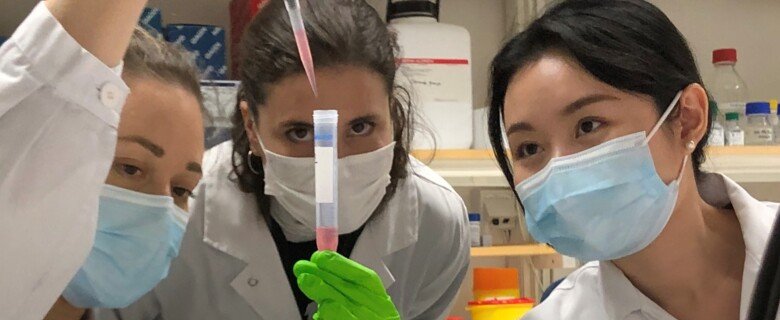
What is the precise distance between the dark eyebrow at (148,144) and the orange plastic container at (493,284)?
961 millimetres

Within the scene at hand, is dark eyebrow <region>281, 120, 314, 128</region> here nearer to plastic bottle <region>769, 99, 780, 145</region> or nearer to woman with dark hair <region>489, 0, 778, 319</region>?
woman with dark hair <region>489, 0, 778, 319</region>

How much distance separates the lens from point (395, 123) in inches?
49.5

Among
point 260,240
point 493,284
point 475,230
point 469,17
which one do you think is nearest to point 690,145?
point 260,240

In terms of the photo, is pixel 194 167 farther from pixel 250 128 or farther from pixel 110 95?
pixel 110 95

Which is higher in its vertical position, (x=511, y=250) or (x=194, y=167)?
(x=194, y=167)

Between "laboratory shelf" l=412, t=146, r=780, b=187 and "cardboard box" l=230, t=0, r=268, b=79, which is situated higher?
"cardboard box" l=230, t=0, r=268, b=79

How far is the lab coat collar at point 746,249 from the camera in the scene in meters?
1.07

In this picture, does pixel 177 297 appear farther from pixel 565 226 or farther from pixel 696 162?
pixel 696 162

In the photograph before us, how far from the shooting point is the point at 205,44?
1.75 m

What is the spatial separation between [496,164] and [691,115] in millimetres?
706

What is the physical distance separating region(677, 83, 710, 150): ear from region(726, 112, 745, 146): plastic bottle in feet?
3.09

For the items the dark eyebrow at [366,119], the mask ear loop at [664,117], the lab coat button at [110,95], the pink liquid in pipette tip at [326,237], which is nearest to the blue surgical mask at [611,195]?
the mask ear loop at [664,117]

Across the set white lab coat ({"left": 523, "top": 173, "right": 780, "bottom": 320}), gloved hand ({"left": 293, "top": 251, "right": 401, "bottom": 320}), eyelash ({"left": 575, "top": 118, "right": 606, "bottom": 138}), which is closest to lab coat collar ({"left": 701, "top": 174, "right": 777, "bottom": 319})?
white lab coat ({"left": 523, "top": 173, "right": 780, "bottom": 320})

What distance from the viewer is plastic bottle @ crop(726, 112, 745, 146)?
6.32ft
